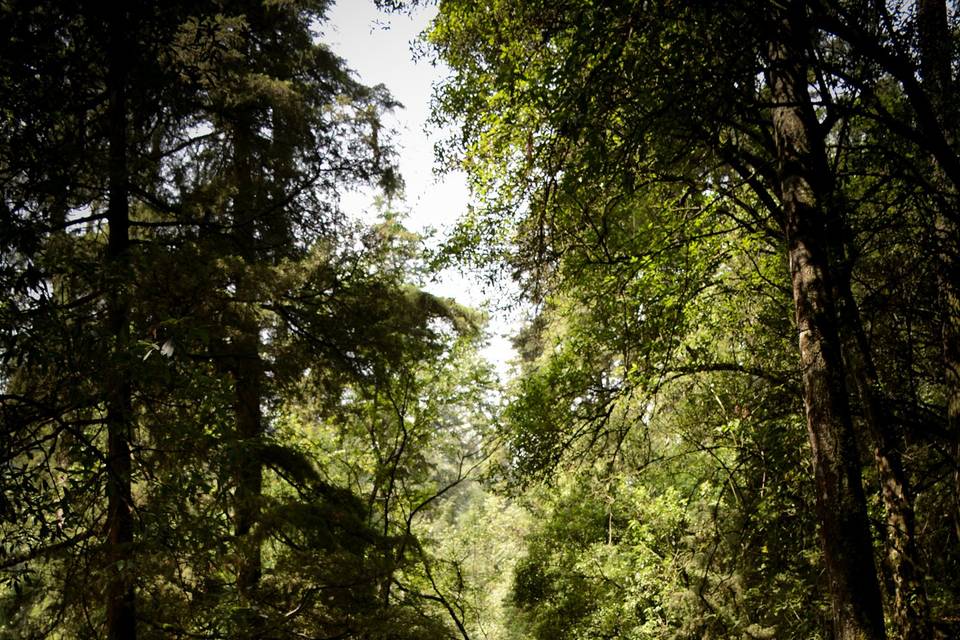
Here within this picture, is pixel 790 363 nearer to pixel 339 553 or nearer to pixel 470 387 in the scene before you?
pixel 339 553

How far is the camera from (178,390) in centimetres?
452

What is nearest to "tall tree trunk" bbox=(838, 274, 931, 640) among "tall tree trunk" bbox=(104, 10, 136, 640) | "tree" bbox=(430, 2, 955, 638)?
"tree" bbox=(430, 2, 955, 638)

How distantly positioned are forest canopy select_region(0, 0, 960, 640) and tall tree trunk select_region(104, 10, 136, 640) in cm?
3

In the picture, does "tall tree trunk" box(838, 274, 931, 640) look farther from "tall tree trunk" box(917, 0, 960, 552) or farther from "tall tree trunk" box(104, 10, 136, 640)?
"tall tree trunk" box(104, 10, 136, 640)

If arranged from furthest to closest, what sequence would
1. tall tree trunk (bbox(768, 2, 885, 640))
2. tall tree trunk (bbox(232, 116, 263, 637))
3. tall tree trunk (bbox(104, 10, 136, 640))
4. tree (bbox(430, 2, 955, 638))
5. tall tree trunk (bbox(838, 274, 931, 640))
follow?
tall tree trunk (bbox(232, 116, 263, 637))
tall tree trunk (bbox(838, 274, 931, 640))
tall tree trunk (bbox(104, 10, 136, 640))
tree (bbox(430, 2, 955, 638))
tall tree trunk (bbox(768, 2, 885, 640))

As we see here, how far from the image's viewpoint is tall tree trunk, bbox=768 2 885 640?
8.89ft

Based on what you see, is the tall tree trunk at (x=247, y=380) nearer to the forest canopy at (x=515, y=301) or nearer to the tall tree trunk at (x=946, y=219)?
the forest canopy at (x=515, y=301)

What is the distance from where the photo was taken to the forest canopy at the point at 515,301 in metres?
3.29

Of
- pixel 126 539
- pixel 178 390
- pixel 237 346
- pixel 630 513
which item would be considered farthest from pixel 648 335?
pixel 630 513

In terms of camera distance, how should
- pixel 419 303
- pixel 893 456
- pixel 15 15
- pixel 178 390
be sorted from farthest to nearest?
pixel 419 303
pixel 178 390
pixel 893 456
pixel 15 15

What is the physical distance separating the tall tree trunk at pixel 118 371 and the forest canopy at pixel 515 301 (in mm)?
31

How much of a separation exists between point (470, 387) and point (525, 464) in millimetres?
5317

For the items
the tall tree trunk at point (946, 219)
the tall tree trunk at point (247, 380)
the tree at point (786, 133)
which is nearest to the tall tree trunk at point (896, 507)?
the tree at point (786, 133)

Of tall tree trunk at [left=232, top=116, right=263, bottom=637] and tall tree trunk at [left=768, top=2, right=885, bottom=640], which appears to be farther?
tall tree trunk at [left=232, top=116, right=263, bottom=637]
